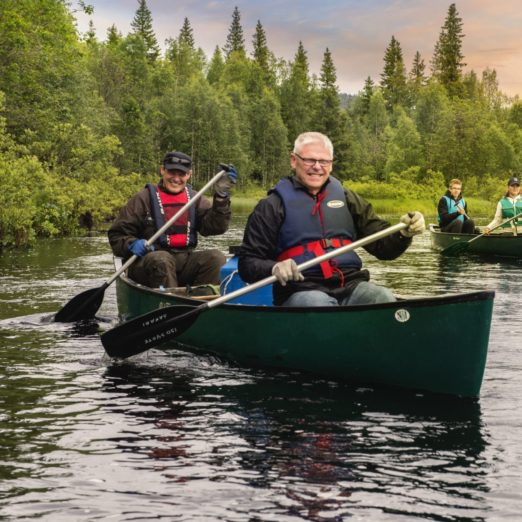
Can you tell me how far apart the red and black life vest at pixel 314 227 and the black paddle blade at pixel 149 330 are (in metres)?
0.77

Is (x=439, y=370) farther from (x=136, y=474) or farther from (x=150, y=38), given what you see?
(x=150, y=38)

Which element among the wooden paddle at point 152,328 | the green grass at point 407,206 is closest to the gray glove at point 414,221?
the wooden paddle at point 152,328

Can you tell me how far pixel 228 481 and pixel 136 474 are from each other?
0.44 m

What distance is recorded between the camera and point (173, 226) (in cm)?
811

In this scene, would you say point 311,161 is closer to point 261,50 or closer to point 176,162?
point 176,162

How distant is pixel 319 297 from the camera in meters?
5.70

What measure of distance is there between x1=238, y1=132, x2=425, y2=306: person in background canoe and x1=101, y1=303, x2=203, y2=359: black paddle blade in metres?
0.58

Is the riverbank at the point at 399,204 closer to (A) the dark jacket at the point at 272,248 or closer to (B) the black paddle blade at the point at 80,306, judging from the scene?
(B) the black paddle blade at the point at 80,306

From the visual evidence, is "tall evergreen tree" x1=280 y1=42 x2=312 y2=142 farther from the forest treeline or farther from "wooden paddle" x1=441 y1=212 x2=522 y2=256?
"wooden paddle" x1=441 y1=212 x2=522 y2=256

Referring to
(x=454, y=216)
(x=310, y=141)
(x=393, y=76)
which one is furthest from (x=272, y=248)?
(x=393, y=76)

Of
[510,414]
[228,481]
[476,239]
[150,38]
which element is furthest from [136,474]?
[150,38]

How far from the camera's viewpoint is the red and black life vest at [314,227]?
585 centimetres

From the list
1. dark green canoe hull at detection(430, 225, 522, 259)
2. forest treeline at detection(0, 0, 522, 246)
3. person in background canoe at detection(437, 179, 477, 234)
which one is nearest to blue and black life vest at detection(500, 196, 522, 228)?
dark green canoe hull at detection(430, 225, 522, 259)

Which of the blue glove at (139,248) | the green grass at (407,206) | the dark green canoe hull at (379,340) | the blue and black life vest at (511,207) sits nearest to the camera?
the dark green canoe hull at (379,340)
